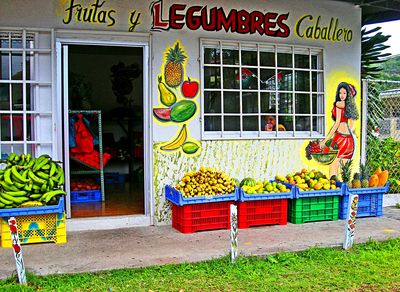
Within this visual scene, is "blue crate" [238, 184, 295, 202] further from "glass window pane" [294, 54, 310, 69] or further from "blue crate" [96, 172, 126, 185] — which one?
"blue crate" [96, 172, 126, 185]

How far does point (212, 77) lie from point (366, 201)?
3.39 meters

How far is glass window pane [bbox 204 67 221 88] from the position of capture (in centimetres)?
742

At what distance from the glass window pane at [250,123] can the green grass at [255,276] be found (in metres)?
2.69

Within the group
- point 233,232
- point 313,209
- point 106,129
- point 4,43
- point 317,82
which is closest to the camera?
point 233,232

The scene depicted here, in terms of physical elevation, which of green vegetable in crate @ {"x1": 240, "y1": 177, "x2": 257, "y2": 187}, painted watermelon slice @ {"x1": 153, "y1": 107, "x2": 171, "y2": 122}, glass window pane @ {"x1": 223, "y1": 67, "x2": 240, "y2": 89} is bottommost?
green vegetable in crate @ {"x1": 240, "y1": 177, "x2": 257, "y2": 187}

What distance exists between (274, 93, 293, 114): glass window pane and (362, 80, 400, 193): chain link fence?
1580mm

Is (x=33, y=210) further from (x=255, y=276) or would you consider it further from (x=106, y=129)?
(x=106, y=129)

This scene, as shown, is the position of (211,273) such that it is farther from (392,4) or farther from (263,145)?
(392,4)

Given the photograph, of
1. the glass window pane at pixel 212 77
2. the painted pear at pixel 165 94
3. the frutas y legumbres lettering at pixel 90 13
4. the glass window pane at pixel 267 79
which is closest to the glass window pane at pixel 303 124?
the glass window pane at pixel 267 79

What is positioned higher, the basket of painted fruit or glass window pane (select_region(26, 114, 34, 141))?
glass window pane (select_region(26, 114, 34, 141))

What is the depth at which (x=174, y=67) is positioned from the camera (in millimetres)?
7172

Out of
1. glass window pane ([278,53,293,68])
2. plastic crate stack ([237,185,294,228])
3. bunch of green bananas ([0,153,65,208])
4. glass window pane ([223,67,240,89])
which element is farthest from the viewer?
glass window pane ([278,53,293,68])

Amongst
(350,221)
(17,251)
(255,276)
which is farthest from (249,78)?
(17,251)

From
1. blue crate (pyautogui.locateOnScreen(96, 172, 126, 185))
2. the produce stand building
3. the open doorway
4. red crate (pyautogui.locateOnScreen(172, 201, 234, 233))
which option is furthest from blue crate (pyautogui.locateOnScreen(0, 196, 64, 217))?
blue crate (pyautogui.locateOnScreen(96, 172, 126, 185))
